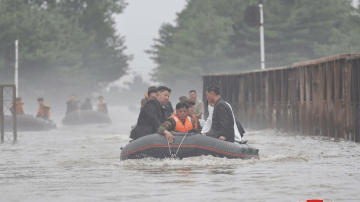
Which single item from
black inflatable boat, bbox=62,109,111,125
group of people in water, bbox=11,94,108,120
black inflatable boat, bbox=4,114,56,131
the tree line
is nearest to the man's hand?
group of people in water, bbox=11,94,108,120

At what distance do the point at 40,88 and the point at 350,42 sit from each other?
32.3 meters

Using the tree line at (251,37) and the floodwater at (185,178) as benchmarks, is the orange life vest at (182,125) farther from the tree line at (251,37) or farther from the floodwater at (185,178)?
the tree line at (251,37)

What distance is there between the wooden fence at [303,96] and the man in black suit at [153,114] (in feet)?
24.9

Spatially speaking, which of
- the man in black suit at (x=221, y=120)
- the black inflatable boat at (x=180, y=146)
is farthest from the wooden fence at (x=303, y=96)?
the black inflatable boat at (x=180, y=146)

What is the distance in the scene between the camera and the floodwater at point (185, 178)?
866 cm

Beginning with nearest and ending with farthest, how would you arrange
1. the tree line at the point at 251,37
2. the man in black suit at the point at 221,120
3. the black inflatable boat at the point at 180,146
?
the black inflatable boat at the point at 180,146 → the man in black suit at the point at 221,120 → the tree line at the point at 251,37

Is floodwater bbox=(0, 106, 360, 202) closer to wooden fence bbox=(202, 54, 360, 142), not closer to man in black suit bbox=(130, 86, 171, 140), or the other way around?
man in black suit bbox=(130, 86, 171, 140)

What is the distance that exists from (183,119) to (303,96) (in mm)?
11241

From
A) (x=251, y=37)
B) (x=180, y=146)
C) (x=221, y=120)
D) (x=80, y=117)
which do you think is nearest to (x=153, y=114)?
(x=180, y=146)

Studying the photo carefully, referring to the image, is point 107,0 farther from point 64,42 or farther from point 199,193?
point 199,193

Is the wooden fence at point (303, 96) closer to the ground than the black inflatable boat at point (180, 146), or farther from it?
farther from it

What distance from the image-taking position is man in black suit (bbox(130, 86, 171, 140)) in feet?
43.2

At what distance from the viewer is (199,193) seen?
8.80 m

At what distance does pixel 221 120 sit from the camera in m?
13.4
